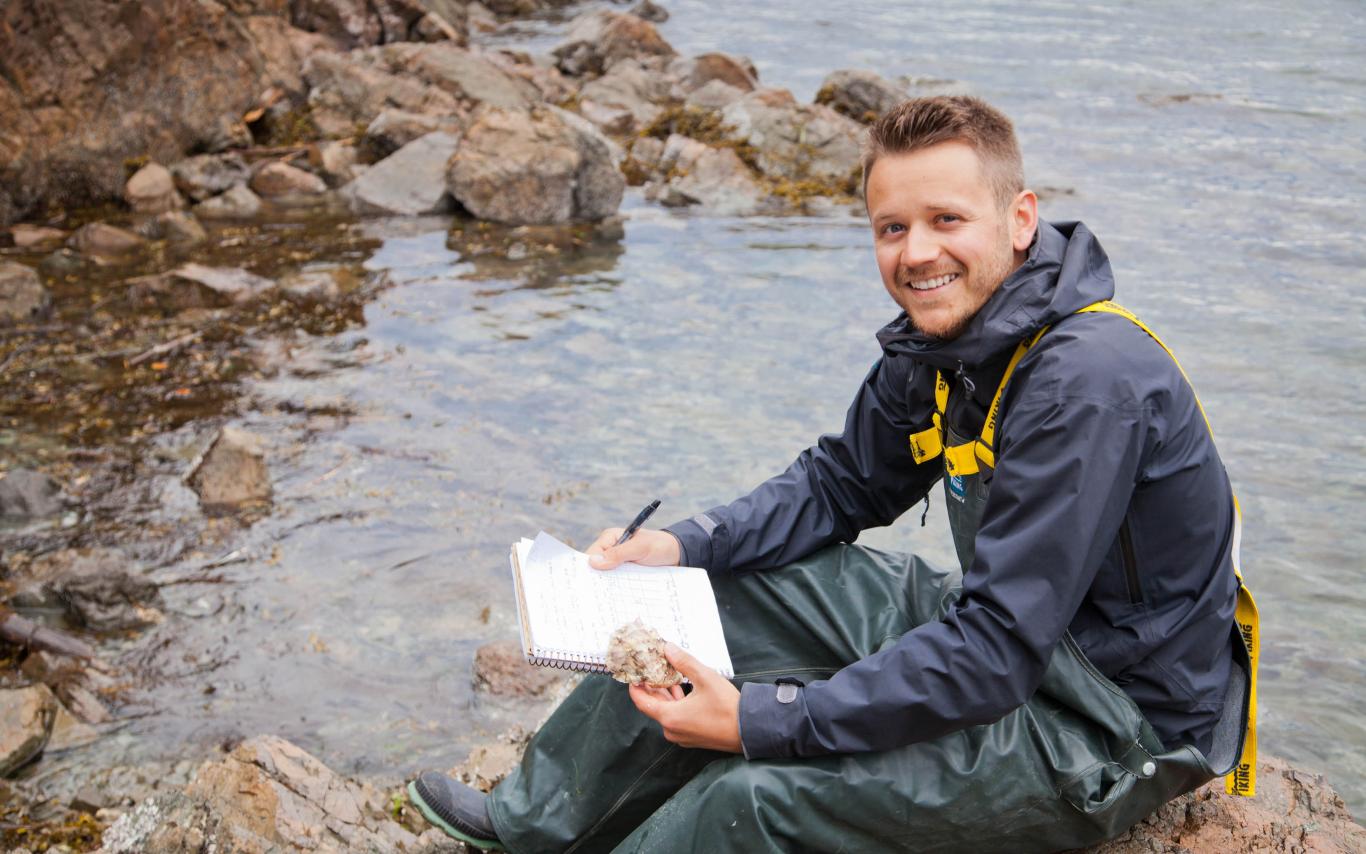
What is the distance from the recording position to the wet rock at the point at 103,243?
1134cm

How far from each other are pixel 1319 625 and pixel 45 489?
6.84 m

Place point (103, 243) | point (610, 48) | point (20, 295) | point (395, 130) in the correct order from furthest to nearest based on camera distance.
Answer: point (610, 48) → point (395, 130) → point (103, 243) → point (20, 295)

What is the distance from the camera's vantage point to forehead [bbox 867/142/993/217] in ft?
9.84

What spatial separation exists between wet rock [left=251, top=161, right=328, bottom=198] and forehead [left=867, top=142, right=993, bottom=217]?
1190 centimetres

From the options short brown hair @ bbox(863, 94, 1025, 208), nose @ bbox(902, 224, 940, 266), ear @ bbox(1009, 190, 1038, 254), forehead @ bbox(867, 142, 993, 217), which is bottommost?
nose @ bbox(902, 224, 940, 266)

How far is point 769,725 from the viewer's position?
2.78 meters

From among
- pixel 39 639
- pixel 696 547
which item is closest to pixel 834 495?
pixel 696 547

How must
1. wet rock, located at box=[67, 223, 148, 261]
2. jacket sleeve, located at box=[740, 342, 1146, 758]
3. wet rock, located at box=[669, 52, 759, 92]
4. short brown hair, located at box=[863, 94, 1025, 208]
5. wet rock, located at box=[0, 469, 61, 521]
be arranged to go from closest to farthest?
jacket sleeve, located at box=[740, 342, 1146, 758] → short brown hair, located at box=[863, 94, 1025, 208] → wet rock, located at box=[0, 469, 61, 521] → wet rock, located at box=[67, 223, 148, 261] → wet rock, located at box=[669, 52, 759, 92]

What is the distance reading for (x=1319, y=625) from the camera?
19.8 feet

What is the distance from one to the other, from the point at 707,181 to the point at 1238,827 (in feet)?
38.3

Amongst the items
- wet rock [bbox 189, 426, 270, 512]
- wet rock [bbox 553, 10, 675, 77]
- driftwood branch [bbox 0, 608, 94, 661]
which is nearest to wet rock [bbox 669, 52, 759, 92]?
wet rock [bbox 553, 10, 675, 77]

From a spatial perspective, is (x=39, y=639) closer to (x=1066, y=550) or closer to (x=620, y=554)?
(x=620, y=554)

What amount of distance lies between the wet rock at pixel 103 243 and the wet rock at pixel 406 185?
2463mm

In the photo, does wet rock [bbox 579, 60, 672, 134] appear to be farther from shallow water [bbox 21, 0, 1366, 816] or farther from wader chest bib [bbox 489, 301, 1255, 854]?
wader chest bib [bbox 489, 301, 1255, 854]
